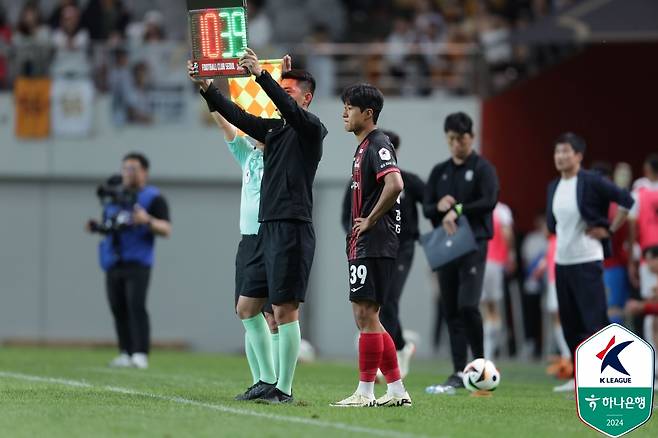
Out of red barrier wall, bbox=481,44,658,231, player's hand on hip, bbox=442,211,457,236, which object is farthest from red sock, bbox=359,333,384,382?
red barrier wall, bbox=481,44,658,231

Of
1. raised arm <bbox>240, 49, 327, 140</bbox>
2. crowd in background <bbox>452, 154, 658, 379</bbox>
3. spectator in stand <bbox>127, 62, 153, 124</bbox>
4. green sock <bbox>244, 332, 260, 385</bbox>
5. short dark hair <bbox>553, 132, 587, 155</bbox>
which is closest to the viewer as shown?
raised arm <bbox>240, 49, 327, 140</bbox>

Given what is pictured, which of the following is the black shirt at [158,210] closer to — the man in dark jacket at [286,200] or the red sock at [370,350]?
the man in dark jacket at [286,200]

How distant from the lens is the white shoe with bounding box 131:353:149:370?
15.4 metres

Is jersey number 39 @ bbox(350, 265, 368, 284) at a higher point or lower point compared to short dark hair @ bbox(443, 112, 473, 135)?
lower

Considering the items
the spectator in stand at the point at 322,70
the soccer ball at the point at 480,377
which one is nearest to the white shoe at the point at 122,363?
the soccer ball at the point at 480,377

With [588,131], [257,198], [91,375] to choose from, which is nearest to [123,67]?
[588,131]

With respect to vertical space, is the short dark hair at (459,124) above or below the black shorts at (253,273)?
above

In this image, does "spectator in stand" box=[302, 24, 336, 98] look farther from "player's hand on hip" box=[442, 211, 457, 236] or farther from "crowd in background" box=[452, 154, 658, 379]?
"player's hand on hip" box=[442, 211, 457, 236]

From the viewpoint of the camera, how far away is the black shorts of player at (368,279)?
9586 mm

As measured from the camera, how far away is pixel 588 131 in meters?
22.7

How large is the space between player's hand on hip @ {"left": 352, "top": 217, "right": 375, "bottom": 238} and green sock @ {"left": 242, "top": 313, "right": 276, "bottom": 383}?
0.99m

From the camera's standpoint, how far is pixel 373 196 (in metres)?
9.75

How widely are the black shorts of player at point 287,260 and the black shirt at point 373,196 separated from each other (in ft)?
1.03

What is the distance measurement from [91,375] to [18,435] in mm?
5433
